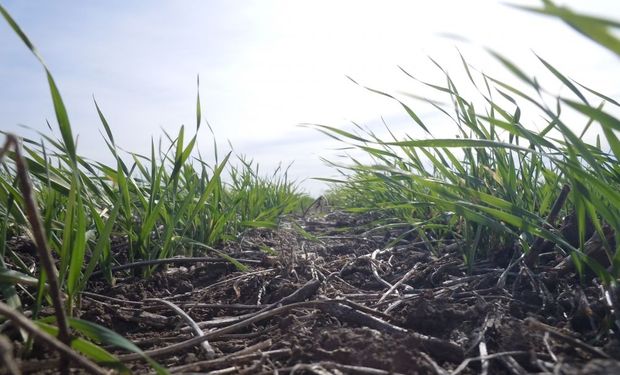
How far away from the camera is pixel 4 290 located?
2.85ft

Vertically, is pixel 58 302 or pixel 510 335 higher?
pixel 58 302

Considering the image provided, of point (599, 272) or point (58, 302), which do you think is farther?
point (599, 272)

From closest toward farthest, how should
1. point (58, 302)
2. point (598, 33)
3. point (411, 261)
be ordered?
1. point (598, 33)
2. point (58, 302)
3. point (411, 261)

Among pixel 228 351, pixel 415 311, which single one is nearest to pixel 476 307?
pixel 415 311

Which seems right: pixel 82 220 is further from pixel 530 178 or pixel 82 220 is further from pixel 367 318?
pixel 530 178

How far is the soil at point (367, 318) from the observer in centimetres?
82

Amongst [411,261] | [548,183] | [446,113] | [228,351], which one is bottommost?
[228,351]

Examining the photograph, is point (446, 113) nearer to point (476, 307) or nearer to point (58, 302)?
point (476, 307)

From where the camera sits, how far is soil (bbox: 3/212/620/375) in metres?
0.82

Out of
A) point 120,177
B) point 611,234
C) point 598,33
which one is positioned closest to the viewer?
point 598,33

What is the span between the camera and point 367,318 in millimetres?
1052

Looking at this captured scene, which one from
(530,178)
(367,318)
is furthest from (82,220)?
(530,178)

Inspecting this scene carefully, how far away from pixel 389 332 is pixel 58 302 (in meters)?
0.64

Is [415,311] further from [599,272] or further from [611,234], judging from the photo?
[611,234]
